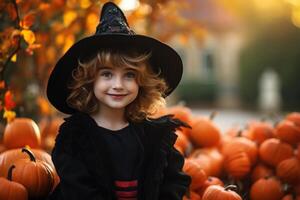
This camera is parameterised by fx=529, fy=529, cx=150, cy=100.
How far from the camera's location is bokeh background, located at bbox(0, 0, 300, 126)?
3959mm

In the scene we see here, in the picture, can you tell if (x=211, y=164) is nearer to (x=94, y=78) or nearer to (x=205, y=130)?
(x=205, y=130)

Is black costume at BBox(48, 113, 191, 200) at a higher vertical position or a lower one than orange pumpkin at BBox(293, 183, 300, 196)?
higher

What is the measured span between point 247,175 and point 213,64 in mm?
26213

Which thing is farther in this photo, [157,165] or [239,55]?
[239,55]

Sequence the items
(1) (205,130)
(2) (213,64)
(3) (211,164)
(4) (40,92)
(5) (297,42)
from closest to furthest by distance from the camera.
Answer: (3) (211,164)
(1) (205,130)
(4) (40,92)
(5) (297,42)
(2) (213,64)

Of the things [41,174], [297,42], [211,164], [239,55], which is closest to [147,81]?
[41,174]

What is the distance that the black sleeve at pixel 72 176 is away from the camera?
2510 millimetres

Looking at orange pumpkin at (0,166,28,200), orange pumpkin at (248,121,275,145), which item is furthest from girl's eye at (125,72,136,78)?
orange pumpkin at (248,121,275,145)

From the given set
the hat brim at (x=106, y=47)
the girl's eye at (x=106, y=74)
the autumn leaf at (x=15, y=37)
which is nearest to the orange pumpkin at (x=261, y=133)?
the hat brim at (x=106, y=47)

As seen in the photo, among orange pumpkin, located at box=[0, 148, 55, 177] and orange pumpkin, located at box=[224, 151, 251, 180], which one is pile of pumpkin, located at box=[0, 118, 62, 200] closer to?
orange pumpkin, located at box=[0, 148, 55, 177]

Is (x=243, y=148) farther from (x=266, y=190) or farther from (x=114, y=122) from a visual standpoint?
(x=114, y=122)

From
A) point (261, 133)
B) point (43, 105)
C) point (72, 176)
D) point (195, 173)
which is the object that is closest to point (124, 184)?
point (72, 176)

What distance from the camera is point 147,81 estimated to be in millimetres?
2762

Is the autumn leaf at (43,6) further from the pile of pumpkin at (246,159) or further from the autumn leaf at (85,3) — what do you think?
the pile of pumpkin at (246,159)
